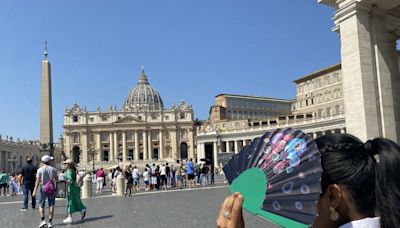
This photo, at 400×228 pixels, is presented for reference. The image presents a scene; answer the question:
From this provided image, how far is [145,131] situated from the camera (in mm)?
100438

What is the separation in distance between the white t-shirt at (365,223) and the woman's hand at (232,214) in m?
0.32

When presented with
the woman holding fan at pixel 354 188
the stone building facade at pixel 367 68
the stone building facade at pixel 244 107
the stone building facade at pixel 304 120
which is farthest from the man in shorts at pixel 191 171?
the stone building facade at pixel 244 107

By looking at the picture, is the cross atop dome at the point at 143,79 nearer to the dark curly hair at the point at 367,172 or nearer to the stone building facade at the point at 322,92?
the stone building facade at the point at 322,92

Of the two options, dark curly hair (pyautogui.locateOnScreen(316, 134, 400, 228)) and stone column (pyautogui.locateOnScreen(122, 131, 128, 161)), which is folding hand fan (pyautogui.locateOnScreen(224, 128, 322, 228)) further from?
stone column (pyautogui.locateOnScreen(122, 131, 128, 161))

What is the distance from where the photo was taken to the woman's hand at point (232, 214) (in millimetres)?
1192

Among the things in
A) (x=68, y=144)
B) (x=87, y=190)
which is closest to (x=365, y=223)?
(x=87, y=190)

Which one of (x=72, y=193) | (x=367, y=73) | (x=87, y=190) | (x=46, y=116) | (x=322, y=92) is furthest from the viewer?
(x=322, y=92)

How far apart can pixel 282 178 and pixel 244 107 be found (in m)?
91.2

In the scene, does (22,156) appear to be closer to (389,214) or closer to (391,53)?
(391,53)

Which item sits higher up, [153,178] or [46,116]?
[46,116]

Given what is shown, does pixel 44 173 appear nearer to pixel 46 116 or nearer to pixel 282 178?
pixel 282 178

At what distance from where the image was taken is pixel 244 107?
91812 mm

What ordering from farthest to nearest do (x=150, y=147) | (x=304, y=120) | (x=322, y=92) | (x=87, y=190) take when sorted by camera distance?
(x=150, y=147) < (x=322, y=92) < (x=304, y=120) < (x=87, y=190)

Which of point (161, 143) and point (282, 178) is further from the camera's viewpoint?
point (161, 143)
